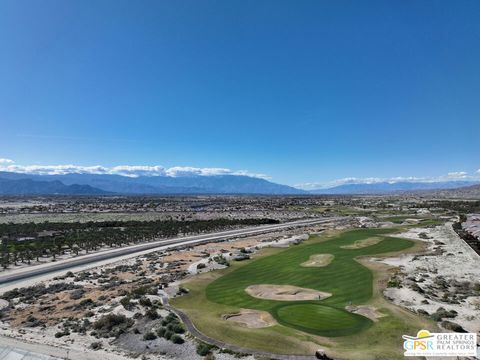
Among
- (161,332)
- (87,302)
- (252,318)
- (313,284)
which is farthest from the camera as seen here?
(313,284)

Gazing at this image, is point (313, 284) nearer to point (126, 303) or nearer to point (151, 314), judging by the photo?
point (151, 314)

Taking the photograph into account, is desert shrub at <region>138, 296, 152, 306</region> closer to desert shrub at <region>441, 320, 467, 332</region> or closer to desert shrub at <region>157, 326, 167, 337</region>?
desert shrub at <region>157, 326, 167, 337</region>

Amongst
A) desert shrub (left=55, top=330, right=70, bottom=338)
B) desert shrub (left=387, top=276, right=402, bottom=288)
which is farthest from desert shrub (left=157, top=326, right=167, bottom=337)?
desert shrub (left=387, top=276, right=402, bottom=288)

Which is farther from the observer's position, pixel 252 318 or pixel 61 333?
pixel 252 318

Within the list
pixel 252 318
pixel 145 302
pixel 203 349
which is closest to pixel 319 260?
pixel 252 318

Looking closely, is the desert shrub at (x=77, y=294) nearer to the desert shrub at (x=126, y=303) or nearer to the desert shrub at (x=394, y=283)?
the desert shrub at (x=126, y=303)

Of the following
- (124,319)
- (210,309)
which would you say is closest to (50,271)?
(124,319)
